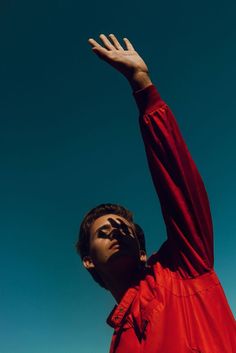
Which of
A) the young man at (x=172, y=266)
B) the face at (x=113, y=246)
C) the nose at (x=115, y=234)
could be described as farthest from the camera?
the nose at (x=115, y=234)

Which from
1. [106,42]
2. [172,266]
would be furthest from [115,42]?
[172,266]

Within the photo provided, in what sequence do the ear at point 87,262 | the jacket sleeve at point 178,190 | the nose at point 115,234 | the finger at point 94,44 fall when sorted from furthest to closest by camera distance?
the ear at point 87,262 < the nose at point 115,234 < the finger at point 94,44 < the jacket sleeve at point 178,190

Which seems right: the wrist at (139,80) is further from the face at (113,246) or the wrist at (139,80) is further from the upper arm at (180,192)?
the face at (113,246)

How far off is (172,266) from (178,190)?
1.85 feet

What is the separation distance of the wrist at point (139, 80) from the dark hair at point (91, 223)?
1.67m

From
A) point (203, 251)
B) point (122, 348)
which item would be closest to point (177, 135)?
point (203, 251)

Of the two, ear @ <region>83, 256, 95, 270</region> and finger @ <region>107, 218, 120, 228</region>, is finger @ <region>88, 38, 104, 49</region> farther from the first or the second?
ear @ <region>83, 256, 95, 270</region>

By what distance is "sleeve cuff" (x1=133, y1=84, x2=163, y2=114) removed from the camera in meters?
2.51

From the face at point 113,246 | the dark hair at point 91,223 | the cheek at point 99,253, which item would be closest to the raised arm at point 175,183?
the face at point 113,246

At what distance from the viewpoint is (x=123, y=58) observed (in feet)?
8.63

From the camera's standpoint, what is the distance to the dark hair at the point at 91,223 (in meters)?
3.73

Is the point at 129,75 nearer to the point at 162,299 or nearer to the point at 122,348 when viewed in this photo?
the point at 162,299

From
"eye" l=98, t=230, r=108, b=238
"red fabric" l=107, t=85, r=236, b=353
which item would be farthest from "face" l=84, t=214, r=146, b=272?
"red fabric" l=107, t=85, r=236, b=353

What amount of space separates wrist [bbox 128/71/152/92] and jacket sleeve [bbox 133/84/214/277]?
0.36ft
